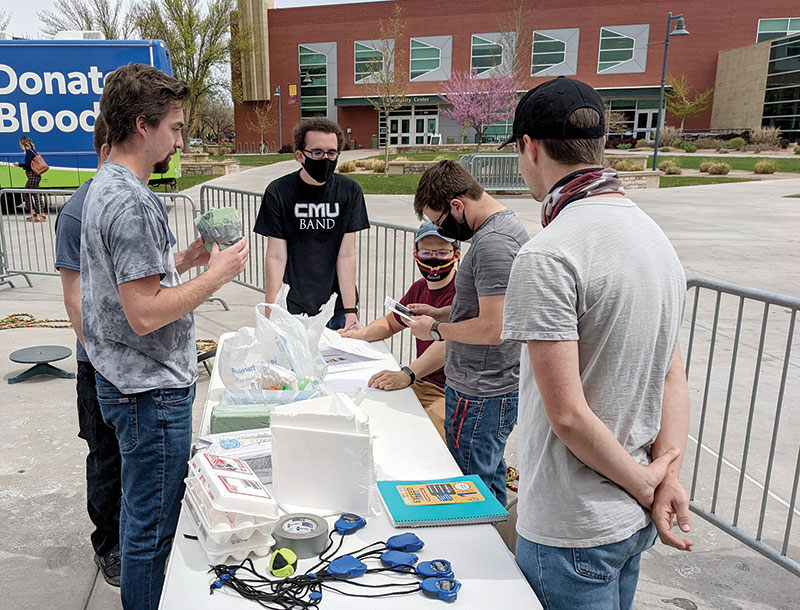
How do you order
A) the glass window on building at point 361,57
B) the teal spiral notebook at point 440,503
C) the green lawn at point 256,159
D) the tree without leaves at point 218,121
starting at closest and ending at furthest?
the teal spiral notebook at point 440,503, the green lawn at point 256,159, the glass window on building at point 361,57, the tree without leaves at point 218,121

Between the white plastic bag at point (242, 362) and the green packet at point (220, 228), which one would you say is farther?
the white plastic bag at point (242, 362)

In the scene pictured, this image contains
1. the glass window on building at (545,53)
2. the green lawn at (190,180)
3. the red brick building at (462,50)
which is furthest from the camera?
the glass window on building at (545,53)

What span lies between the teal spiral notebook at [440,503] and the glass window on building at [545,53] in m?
47.4

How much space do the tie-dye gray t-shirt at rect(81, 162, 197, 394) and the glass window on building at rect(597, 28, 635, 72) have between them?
4951 centimetres

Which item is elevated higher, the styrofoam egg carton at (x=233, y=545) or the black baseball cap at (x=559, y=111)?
the black baseball cap at (x=559, y=111)

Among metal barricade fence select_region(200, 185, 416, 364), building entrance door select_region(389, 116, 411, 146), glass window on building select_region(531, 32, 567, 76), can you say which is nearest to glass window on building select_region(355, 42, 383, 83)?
building entrance door select_region(389, 116, 411, 146)

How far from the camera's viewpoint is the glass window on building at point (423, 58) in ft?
153

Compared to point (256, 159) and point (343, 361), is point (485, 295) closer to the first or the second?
point (343, 361)

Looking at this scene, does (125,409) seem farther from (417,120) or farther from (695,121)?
(695,121)

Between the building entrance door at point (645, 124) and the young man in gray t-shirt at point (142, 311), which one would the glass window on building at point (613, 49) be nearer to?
the building entrance door at point (645, 124)

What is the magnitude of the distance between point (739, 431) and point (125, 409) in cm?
399

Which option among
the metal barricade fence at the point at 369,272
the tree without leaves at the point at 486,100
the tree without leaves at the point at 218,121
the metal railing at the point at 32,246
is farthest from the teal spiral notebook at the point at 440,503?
the tree without leaves at the point at 218,121

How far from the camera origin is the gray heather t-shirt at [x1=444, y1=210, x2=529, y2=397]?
7.57ft

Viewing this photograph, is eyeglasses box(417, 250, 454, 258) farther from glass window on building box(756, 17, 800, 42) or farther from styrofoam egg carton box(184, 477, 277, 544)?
glass window on building box(756, 17, 800, 42)
